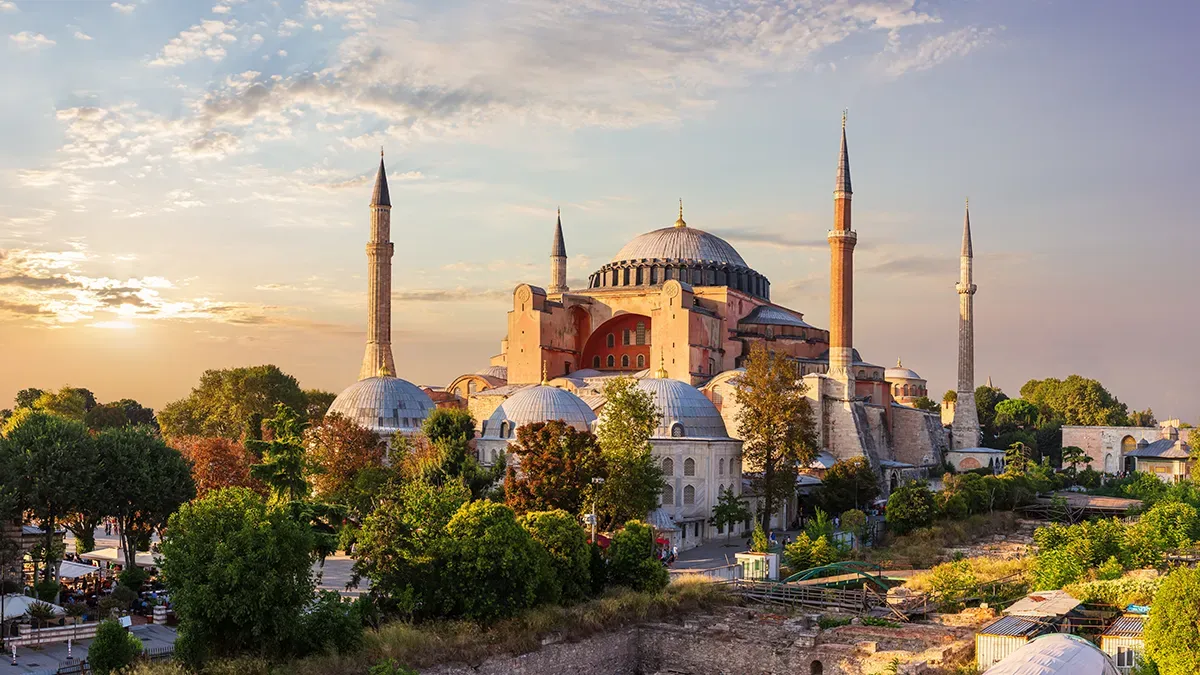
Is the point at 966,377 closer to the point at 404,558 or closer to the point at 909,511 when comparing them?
the point at 909,511

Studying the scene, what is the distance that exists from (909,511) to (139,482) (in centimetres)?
2006

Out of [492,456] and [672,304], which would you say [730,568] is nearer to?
[492,456]

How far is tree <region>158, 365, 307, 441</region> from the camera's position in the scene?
145ft

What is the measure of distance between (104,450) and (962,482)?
25264 mm

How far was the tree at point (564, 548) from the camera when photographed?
58.7 ft

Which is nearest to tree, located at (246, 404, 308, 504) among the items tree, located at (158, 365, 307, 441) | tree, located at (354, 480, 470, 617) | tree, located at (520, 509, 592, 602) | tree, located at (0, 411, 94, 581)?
tree, located at (0, 411, 94, 581)

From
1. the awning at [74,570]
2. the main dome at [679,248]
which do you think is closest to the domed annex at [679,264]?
the main dome at [679,248]

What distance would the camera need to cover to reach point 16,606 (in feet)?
55.1

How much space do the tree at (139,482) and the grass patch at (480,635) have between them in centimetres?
761

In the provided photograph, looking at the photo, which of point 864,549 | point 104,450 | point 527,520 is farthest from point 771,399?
point 104,450

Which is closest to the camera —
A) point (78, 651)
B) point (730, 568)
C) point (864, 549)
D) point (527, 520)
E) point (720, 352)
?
point (78, 651)

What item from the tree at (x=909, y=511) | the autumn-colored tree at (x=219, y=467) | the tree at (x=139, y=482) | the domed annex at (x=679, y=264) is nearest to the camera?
the tree at (x=139, y=482)

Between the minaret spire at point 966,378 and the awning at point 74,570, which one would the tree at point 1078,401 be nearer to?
the minaret spire at point 966,378

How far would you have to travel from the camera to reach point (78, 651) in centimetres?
1575
